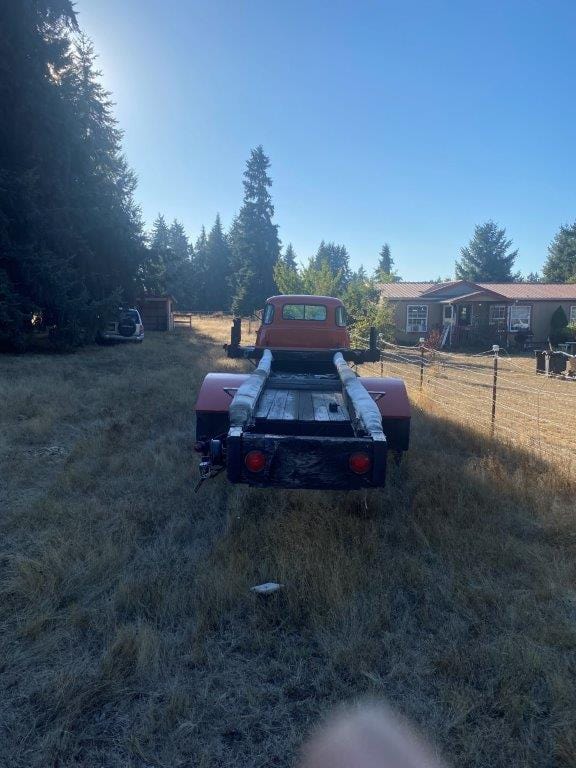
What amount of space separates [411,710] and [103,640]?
1.81 meters

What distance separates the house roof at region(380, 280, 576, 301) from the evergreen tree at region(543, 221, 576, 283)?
28132mm

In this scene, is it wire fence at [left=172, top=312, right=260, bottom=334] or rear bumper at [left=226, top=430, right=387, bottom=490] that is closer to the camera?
Result: rear bumper at [left=226, top=430, right=387, bottom=490]

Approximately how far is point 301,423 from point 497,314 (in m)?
29.2

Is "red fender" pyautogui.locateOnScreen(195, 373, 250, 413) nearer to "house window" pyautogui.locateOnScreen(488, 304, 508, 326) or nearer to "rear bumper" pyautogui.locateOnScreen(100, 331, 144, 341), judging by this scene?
"rear bumper" pyautogui.locateOnScreen(100, 331, 144, 341)

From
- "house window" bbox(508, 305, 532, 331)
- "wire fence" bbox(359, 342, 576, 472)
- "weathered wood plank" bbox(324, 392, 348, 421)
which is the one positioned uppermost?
"house window" bbox(508, 305, 532, 331)

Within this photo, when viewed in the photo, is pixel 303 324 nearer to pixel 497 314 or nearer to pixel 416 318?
pixel 416 318

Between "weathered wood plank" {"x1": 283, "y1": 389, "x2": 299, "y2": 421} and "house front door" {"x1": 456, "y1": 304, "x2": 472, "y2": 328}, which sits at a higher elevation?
"house front door" {"x1": 456, "y1": 304, "x2": 472, "y2": 328}

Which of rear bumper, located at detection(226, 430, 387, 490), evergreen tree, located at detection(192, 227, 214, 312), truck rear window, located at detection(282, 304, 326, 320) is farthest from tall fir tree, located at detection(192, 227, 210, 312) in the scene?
rear bumper, located at detection(226, 430, 387, 490)

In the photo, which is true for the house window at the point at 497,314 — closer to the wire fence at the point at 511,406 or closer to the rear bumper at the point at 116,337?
the wire fence at the point at 511,406

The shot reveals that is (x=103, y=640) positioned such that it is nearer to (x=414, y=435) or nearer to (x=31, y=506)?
(x=31, y=506)

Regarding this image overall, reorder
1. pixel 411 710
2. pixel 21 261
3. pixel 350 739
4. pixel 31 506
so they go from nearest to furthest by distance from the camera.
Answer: pixel 350 739, pixel 411 710, pixel 31 506, pixel 21 261

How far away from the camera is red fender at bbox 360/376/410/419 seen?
17.3ft

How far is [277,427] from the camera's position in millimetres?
4215

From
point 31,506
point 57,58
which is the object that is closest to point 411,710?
point 31,506
